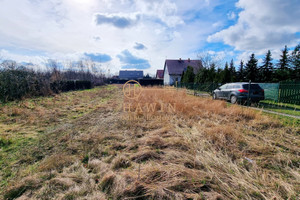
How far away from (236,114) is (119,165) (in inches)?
182

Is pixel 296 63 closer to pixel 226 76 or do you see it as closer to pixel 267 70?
pixel 267 70

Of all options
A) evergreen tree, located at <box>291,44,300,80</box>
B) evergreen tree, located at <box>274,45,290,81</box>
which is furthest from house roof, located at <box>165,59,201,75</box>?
evergreen tree, located at <box>291,44,300,80</box>

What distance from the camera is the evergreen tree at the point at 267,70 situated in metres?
22.6

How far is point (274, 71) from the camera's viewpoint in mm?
22734

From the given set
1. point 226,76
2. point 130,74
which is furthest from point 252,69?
point 130,74

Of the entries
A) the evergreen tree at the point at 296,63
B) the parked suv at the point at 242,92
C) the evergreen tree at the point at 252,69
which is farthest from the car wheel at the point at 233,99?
the evergreen tree at the point at 296,63

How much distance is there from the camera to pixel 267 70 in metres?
23.2

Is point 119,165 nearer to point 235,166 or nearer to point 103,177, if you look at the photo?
point 103,177

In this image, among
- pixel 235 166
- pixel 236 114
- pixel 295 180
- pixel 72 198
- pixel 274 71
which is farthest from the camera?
pixel 274 71

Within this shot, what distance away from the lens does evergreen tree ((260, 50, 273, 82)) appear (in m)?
22.6

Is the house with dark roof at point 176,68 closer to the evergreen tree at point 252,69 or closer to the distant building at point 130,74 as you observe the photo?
the evergreen tree at point 252,69

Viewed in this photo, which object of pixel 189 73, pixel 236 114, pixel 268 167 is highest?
pixel 189 73

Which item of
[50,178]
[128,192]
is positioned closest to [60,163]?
[50,178]

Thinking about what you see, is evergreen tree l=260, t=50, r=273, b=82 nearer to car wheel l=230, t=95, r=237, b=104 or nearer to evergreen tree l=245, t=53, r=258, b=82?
evergreen tree l=245, t=53, r=258, b=82
